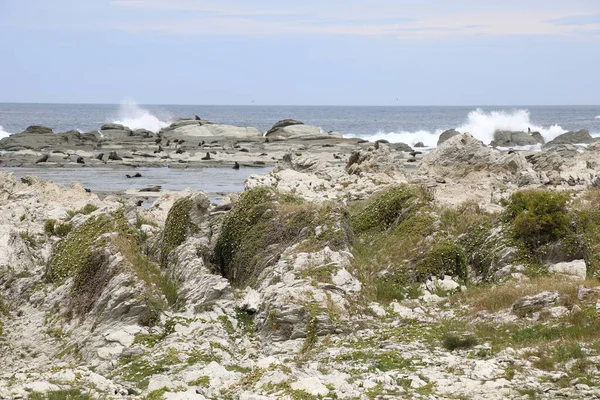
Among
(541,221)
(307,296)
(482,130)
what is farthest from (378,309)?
(482,130)

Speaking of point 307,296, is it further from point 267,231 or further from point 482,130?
point 482,130

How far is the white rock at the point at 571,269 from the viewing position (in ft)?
58.5

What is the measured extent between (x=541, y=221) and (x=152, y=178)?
154 feet

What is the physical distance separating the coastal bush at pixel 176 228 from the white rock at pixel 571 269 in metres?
10.6

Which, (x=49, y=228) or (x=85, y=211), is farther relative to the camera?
(x=85, y=211)

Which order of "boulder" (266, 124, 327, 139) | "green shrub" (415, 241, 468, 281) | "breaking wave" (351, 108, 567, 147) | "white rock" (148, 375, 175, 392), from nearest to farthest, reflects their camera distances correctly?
1. "white rock" (148, 375, 175, 392)
2. "green shrub" (415, 241, 468, 281)
3. "boulder" (266, 124, 327, 139)
4. "breaking wave" (351, 108, 567, 147)

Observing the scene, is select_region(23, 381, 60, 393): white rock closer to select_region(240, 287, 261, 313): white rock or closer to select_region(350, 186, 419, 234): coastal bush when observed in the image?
select_region(240, 287, 261, 313): white rock

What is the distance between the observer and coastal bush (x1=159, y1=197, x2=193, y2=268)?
2107 centimetres

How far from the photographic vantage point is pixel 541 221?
62.5ft

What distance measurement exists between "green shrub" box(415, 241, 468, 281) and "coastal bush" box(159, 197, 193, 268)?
23.9 feet

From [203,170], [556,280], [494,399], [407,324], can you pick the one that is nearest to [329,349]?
[407,324]

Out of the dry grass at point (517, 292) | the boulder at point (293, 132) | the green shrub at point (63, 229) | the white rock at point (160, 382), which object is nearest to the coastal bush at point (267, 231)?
the dry grass at point (517, 292)

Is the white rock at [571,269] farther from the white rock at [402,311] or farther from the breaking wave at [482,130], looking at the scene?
the breaking wave at [482,130]

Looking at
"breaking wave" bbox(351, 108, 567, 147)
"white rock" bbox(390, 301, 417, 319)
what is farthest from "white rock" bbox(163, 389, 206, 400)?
"breaking wave" bbox(351, 108, 567, 147)
